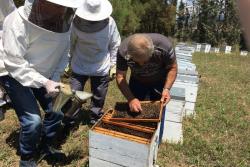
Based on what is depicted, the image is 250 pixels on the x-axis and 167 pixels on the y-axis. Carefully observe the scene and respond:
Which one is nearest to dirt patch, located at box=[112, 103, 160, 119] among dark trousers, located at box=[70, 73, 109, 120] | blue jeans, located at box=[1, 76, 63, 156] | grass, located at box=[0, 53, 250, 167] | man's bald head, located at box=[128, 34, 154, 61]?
man's bald head, located at box=[128, 34, 154, 61]

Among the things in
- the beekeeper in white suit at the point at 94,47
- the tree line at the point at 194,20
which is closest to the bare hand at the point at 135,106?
the beekeeper in white suit at the point at 94,47

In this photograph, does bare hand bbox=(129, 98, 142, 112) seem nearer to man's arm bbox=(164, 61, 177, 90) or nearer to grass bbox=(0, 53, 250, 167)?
man's arm bbox=(164, 61, 177, 90)

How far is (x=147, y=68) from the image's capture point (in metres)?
3.71

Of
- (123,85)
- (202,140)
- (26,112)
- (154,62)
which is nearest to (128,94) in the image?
(123,85)

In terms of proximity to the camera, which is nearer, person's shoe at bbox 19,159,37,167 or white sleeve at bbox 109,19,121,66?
person's shoe at bbox 19,159,37,167

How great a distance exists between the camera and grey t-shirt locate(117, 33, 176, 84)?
3551 mm

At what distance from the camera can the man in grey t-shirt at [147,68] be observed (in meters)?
3.22

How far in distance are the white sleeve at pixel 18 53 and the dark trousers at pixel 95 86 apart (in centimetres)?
127

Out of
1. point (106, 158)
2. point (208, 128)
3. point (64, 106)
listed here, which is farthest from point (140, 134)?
point (208, 128)

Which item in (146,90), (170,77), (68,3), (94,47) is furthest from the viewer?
(94,47)

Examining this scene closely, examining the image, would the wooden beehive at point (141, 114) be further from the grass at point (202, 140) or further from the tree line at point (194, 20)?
the tree line at point (194, 20)

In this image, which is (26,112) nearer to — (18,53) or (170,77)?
(18,53)

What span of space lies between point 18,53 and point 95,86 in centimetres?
176

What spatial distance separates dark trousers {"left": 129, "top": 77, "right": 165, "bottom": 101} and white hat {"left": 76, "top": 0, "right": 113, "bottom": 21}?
0.82m
